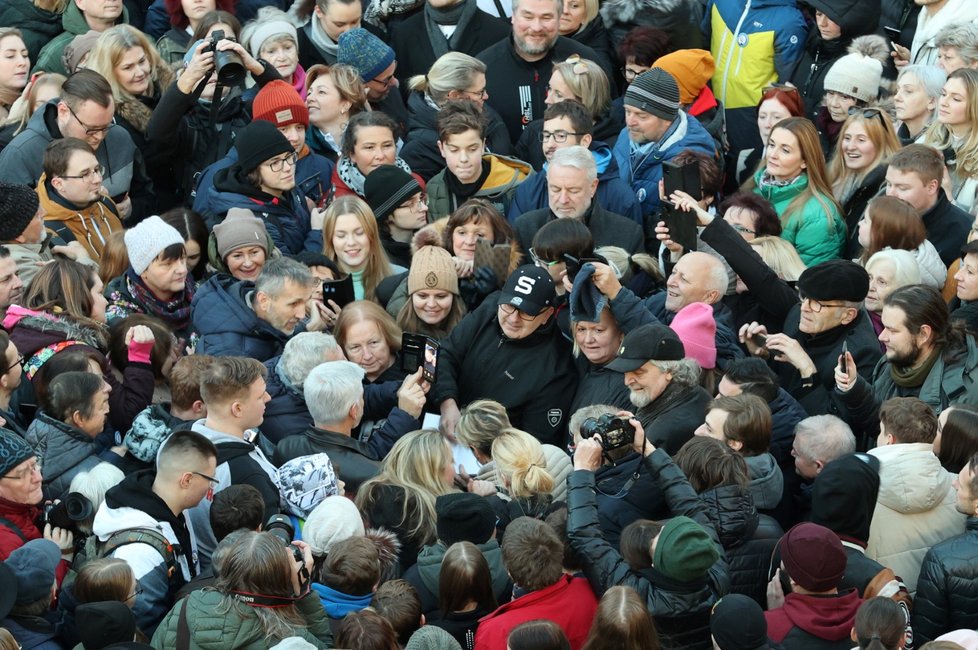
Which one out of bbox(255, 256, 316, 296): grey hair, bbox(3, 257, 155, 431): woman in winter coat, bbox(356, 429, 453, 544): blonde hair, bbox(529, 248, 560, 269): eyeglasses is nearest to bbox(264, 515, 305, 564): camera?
bbox(356, 429, 453, 544): blonde hair

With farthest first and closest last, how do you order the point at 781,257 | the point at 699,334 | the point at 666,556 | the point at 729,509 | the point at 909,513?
the point at 781,257 < the point at 699,334 < the point at 909,513 < the point at 729,509 < the point at 666,556

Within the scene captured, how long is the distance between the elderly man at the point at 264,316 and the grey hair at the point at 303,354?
46 centimetres

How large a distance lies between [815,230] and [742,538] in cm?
310

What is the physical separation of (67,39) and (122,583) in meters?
5.51

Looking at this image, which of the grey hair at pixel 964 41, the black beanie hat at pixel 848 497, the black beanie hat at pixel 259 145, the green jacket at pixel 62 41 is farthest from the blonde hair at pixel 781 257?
the green jacket at pixel 62 41

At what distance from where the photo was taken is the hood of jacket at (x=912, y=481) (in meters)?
5.90

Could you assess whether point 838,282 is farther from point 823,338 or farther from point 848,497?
point 848,497

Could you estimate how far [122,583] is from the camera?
5289mm

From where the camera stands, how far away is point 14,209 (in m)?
7.51

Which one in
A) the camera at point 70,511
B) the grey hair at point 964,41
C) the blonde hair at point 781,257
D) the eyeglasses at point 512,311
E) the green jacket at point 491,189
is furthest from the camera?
the grey hair at point 964,41

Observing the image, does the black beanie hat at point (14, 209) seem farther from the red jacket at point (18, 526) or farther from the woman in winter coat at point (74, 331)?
the red jacket at point (18, 526)

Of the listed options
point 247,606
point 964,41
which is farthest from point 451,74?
point 247,606

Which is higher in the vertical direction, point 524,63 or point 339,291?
point 524,63

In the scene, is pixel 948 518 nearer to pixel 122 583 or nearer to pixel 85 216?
pixel 122 583
